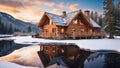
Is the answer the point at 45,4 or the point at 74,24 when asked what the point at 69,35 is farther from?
the point at 45,4

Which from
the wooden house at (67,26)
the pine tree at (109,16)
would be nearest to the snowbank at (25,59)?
the wooden house at (67,26)

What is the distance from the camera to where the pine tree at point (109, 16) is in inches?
1458

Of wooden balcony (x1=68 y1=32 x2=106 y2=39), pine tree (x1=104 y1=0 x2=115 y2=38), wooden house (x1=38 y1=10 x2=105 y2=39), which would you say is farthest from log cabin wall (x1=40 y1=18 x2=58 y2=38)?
pine tree (x1=104 y1=0 x2=115 y2=38)

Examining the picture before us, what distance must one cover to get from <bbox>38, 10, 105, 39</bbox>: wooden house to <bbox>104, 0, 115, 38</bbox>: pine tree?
6.48ft

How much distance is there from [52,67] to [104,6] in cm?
3407

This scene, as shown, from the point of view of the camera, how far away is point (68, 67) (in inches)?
323

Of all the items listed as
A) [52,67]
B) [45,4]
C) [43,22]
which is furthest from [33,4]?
[52,67]

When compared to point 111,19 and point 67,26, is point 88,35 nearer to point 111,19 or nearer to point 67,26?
point 67,26

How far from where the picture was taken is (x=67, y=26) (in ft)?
112

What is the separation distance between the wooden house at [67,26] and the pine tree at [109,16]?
197cm

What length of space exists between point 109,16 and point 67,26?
400 inches

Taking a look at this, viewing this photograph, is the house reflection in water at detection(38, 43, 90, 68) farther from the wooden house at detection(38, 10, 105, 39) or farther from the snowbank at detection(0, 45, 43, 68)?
the wooden house at detection(38, 10, 105, 39)

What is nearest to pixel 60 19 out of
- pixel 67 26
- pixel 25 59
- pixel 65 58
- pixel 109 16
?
pixel 67 26

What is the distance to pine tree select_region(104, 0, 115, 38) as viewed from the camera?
37.0 m
